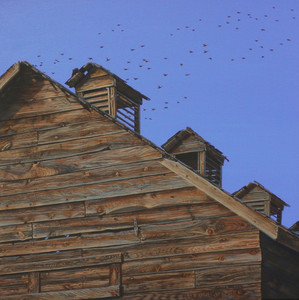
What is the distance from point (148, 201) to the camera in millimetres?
16281

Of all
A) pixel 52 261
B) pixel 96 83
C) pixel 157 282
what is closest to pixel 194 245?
pixel 157 282

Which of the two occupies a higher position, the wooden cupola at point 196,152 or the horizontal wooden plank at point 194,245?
the wooden cupola at point 196,152

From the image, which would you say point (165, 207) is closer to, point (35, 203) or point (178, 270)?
point (178, 270)

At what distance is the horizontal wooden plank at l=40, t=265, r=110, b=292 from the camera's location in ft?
53.5

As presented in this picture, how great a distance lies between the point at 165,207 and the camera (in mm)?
16141

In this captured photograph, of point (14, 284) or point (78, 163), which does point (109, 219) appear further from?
point (14, 284)

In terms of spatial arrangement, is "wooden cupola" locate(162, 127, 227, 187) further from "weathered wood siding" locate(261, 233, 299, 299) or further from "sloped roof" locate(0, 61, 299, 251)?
"weathered wood siding" locate(261, 233, 299, 299)

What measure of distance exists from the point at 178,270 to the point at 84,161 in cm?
352

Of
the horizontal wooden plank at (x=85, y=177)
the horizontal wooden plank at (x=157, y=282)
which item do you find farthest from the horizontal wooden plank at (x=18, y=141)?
the horizontal wooden plank at (x=157, y=282)

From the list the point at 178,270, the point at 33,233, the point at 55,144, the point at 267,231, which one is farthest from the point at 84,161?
the point at 267,231

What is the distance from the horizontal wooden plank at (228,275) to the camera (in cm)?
1509

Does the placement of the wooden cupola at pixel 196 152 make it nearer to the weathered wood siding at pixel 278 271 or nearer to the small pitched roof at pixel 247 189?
the small pitched roof at pixel 247 189

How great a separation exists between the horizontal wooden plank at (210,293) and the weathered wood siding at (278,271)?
29 cm

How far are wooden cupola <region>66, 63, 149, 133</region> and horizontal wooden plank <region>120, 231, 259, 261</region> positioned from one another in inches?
165
